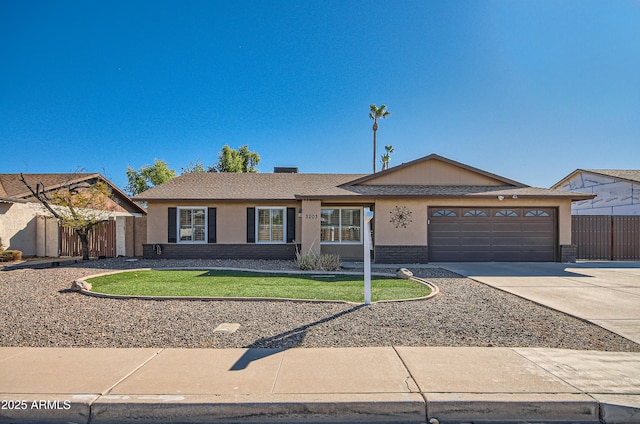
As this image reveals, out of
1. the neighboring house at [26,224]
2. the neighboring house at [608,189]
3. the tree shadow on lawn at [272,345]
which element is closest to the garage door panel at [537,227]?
the neighboring house at [608,189]

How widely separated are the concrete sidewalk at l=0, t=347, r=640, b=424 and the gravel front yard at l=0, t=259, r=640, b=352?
0.39 metres

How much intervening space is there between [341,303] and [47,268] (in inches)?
442

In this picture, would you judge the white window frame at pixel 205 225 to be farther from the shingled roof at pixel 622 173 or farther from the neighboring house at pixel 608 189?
the shingled roof at pixel 622 173

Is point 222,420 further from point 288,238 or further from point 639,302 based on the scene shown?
point 288,238

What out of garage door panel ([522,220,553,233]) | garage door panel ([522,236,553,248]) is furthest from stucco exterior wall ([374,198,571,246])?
garage door panel ([522,236,553,248])

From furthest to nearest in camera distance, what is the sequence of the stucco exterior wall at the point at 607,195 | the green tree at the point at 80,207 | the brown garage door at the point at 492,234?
the stucco exterior wall at the point at 607,195
the brown garage door at the point at 492,234
the green tree at the point at 80,207

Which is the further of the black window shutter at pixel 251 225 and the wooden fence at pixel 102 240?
the wooden fence at pixel 102 240

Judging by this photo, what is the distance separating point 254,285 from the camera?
9031 millimetres

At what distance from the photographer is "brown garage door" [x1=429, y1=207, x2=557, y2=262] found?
47.3 ft

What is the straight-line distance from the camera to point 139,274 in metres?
11.1

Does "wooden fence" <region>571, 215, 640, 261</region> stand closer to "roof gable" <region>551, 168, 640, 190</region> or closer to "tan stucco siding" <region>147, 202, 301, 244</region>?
"roof gable" <region>551, 168, 640, 190</region>

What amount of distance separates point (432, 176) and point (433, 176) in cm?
4

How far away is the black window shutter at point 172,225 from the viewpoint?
15.4 meters

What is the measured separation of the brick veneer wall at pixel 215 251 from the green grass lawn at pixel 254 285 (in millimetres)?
3824
